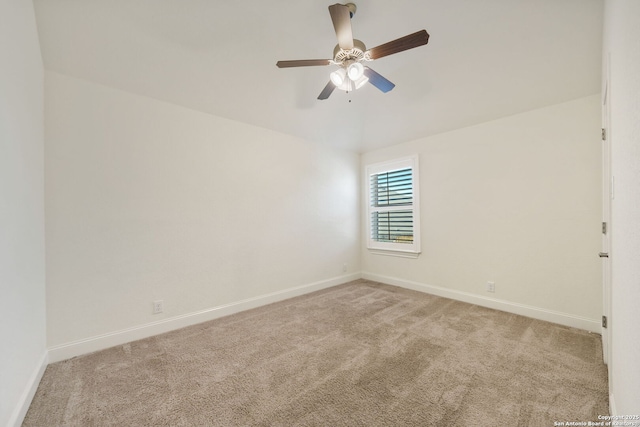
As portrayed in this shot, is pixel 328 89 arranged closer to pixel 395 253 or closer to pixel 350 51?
pixel 350 51

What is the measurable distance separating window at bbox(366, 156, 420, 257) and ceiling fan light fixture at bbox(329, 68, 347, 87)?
2159 millimetres

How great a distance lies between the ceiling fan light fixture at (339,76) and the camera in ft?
6.64

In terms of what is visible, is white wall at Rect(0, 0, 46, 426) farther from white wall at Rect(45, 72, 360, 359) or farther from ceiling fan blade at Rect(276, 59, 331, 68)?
ceiling fan blade at Rect(276, 59, 331, 68)

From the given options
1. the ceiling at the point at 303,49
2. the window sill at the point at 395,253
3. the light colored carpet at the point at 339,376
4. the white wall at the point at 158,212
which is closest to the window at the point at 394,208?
the window sill at the point at 395,253

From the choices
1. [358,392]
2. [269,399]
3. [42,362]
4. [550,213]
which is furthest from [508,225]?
[42,362]

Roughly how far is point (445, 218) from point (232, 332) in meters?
3.02

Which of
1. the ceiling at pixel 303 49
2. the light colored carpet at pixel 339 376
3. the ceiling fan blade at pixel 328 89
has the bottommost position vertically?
the light colored carpet at pixel 339 376

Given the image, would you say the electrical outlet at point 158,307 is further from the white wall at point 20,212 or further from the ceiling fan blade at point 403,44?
the ceiling fan blade at point 403,44

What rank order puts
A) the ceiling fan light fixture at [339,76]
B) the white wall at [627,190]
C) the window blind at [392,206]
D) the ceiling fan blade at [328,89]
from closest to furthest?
the white wall at [627,190], the ceiling fan light fixture at [339,76], the ceiling fan blade at [328,89], the window blind at [392,206]

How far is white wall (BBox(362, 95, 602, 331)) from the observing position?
249 centimetres

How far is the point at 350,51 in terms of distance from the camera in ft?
6.12

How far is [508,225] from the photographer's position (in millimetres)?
2959

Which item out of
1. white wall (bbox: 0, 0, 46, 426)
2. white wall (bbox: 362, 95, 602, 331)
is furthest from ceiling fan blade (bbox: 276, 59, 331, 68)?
white wall (bbox: 362, 95, 602, 331)

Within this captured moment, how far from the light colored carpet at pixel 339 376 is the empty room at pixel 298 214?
18 millimetres
